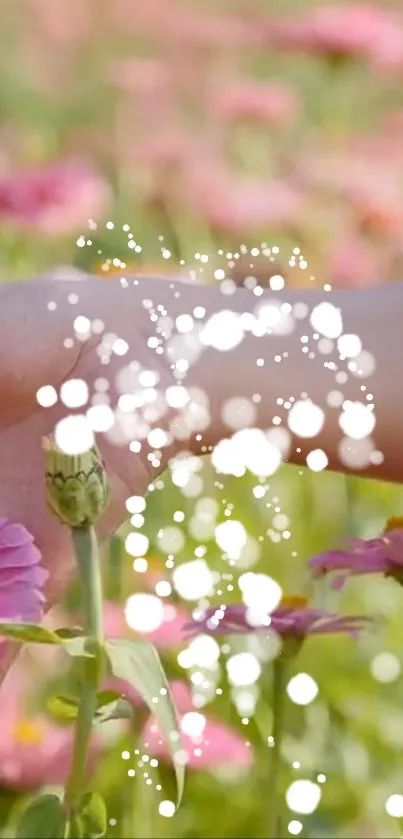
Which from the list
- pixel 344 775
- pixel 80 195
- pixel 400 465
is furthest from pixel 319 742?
pixel 80 195

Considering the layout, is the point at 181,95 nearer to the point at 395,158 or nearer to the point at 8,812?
the point at 395,158

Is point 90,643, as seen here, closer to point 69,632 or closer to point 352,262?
point 69,632

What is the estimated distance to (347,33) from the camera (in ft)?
2.05

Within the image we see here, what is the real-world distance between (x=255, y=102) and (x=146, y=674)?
15.2 inches

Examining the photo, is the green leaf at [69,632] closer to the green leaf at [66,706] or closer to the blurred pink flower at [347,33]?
A: the green leaf at [66,706]

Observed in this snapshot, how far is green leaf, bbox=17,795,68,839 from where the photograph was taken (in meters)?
0.28

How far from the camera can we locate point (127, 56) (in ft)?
1.99

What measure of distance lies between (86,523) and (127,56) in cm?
40

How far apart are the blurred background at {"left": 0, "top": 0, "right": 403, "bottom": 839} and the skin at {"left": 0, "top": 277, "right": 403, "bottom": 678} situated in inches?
0.4

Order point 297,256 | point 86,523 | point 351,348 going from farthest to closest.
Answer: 1. point 297,256
2. point 351,348
3. point 86,523

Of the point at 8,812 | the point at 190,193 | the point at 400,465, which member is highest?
the point at 190,193

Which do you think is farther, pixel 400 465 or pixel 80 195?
pixel 80 195

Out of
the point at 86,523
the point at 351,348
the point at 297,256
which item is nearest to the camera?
the point at 86,523

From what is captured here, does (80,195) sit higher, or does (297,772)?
(80,195)
